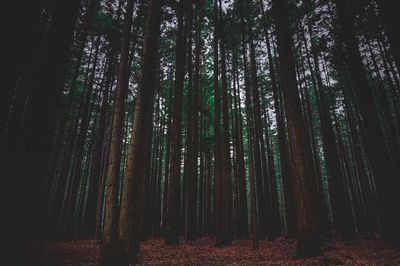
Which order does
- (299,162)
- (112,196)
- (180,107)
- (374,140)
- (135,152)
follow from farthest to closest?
(180,107), (374,140), (299,162), (135,152), (112,196)

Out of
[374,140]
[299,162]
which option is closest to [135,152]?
[299,162]

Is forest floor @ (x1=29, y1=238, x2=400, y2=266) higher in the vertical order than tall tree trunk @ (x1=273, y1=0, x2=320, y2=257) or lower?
lower

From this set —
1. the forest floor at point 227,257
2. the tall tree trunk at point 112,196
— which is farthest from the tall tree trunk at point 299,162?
the tall tree trunk at point 112,196

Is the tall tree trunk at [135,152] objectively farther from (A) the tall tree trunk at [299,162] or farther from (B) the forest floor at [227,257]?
(A) the tall tree trunk at [299,162]

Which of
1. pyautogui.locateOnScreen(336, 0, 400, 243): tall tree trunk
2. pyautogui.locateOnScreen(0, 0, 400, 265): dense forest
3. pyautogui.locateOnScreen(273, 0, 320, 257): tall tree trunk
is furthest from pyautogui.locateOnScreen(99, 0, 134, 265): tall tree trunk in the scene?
pyautogui.locateOnScreen(336, 0, 400, 243): tall tree trunk

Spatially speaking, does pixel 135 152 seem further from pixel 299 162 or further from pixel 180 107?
pixel 180 107

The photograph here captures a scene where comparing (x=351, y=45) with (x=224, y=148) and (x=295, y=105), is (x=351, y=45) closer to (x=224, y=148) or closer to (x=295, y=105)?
(x=295, y=105)

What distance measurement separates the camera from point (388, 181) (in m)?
8.32

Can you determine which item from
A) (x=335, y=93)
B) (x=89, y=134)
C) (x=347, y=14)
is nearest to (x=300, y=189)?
(x=347, y=14)

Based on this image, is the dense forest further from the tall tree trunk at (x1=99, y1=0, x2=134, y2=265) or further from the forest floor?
the forest floor

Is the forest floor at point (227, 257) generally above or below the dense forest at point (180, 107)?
below

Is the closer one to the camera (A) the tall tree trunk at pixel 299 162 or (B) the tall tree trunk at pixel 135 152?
(B) the tall tree trunk at pixel 135 152

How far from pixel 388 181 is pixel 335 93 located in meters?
11.9

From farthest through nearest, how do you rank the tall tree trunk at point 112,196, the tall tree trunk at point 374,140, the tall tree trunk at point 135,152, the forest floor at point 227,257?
the tall tree trunk at point 374,140, the forest floor at point 227,257, the tall tree trunk at point 135,152, the tall tree trunk at point 112,196
